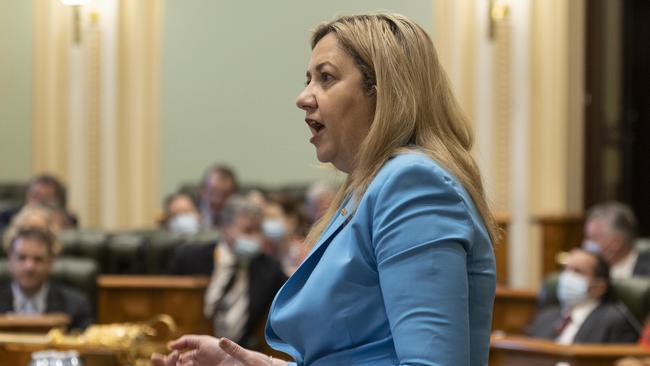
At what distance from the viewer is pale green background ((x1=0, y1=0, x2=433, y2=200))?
12.0 m

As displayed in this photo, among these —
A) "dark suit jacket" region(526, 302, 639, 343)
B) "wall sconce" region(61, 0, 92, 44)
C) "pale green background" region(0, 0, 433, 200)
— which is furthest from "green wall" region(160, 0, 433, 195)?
"dark suit jacket" region(526, 302, 639, 343)

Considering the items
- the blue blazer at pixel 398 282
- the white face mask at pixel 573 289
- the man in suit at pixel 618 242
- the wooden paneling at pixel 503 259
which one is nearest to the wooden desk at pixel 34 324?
the white face mask at pixel 573 289

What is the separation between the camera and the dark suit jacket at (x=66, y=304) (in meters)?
5.73

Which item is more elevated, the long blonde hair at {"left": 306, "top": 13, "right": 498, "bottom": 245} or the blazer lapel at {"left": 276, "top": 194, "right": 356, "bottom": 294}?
the long blonde hair at {"left": 306, "top": 13, "right": 498, "bottom": 245}

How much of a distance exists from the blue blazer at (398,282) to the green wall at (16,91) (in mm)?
10542

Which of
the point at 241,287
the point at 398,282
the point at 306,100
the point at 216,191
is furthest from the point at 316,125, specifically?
the point at 216,191

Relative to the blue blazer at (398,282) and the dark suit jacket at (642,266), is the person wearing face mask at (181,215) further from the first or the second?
the blue blazer at (398,282)

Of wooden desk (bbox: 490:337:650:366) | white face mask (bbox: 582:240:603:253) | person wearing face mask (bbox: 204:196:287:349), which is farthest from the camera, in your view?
person wearing face mask (bbox: 204:196:287:349)

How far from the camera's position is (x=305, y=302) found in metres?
1.64

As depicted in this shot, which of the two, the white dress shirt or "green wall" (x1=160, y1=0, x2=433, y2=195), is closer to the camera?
the white dress shirt

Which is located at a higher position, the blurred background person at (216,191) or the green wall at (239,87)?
the green wall at (239,87)

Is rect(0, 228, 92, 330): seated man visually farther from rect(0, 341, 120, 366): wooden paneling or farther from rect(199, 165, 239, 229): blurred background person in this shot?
rect(199, 165, 239, 229): blurred background person

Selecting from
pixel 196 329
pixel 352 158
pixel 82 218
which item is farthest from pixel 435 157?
pixel 82 218

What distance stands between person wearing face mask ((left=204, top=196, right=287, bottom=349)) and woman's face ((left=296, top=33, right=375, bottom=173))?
15.4ft
